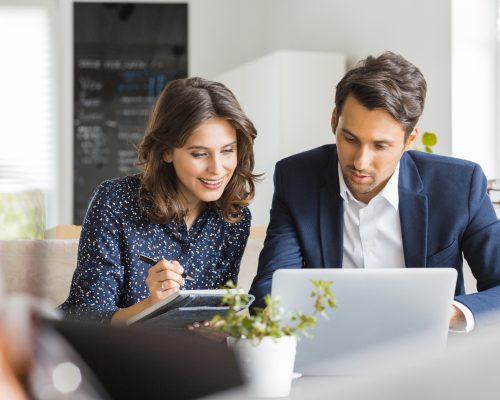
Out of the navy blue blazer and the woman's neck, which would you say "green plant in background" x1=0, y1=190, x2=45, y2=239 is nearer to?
the navy blue blazer

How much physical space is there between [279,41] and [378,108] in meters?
5.80

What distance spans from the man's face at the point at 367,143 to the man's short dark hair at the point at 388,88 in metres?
0.02

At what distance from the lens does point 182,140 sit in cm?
205

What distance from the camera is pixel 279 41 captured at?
7594mm

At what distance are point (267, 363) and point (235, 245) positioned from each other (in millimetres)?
849

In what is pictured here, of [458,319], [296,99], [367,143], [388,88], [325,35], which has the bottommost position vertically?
[458,319]

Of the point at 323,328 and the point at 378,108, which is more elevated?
the point at 378,108

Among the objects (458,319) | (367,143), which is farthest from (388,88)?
(458,319)

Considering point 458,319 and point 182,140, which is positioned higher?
point 182,140

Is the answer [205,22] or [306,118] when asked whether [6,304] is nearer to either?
[306,118]

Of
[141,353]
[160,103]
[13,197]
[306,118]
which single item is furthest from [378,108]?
[306,118]

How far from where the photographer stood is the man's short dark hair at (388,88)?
1907 mm

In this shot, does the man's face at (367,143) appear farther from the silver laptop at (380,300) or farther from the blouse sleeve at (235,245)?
the silver laptop at (380,300)

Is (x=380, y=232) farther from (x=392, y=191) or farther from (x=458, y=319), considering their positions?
(x=458, y=319)
